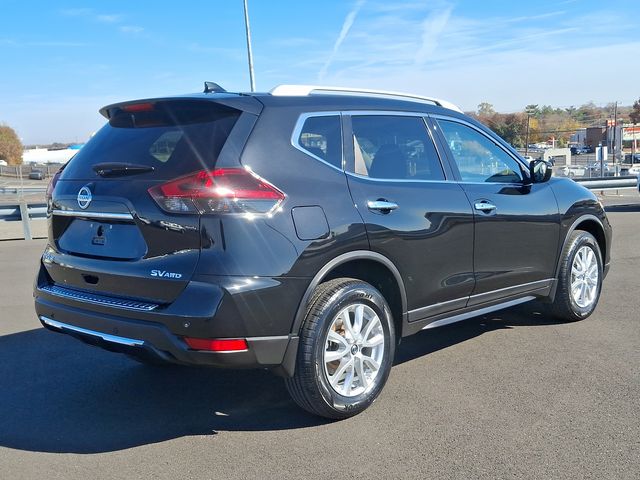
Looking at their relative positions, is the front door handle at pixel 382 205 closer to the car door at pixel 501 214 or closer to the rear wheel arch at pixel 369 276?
the rear wheel arch at pixel 369 276

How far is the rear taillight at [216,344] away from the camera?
336 cm

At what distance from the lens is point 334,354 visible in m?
3.76

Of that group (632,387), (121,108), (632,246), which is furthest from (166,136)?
(632,246)

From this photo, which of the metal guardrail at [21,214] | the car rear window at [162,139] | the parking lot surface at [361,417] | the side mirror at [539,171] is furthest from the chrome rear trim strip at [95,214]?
the metal guardrail at [21,214]

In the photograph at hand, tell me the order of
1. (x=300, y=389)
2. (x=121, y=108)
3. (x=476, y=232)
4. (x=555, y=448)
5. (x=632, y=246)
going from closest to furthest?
(x=555, y=448), (x=300, y=389), (x=121, y=108), (x=476, y=232), (x=632, y=246)

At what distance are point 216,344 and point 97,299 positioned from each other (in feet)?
2.68

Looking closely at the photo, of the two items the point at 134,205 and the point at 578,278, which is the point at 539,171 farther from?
the point at 134,205

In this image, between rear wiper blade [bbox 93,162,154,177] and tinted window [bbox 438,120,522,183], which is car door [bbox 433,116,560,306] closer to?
tinted window [bbox 438,120,522,183]

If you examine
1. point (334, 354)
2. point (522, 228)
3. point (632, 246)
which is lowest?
point (632, 246)

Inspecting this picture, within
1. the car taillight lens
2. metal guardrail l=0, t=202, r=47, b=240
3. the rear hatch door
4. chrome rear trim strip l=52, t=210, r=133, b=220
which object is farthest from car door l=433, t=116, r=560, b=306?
metal guardrail l=0, t=202, r=47, b=240

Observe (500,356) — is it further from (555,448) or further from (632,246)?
(632,246)

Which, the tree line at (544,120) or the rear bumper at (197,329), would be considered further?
the tree line at (544,120)

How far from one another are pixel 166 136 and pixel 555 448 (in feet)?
8.82

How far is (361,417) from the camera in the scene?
12.8 feet
